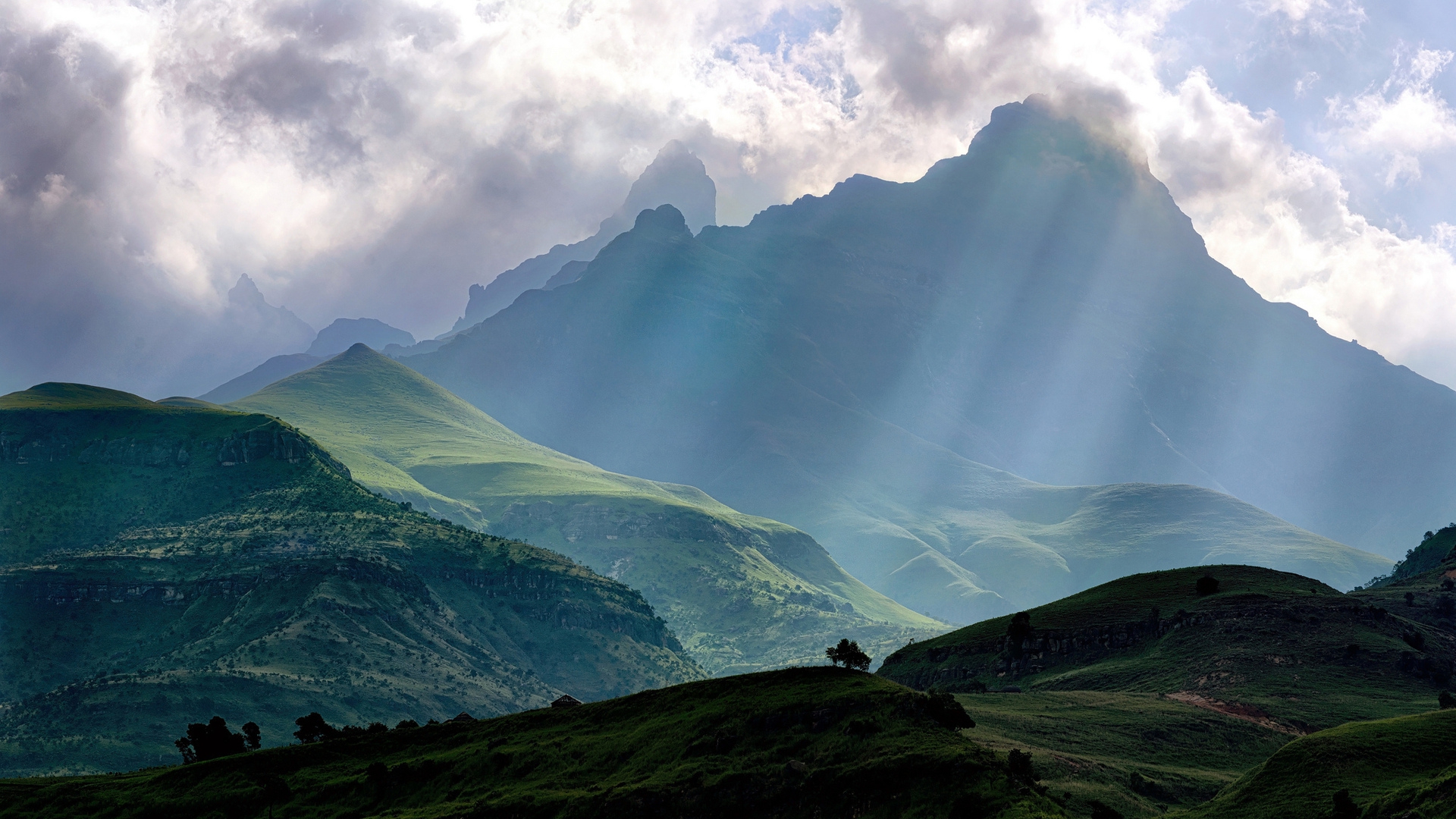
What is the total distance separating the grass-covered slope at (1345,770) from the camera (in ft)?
338

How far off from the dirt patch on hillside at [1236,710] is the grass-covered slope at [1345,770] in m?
34.5

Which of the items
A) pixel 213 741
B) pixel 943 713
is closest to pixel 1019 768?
pixel 943 713

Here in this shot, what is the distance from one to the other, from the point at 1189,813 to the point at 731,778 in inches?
1758

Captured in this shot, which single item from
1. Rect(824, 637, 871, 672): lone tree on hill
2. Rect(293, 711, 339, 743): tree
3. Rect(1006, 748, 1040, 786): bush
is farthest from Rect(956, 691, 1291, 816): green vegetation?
Rect(293, 711, 339, 743): tree

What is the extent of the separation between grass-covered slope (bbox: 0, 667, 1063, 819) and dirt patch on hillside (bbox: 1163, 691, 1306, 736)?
68.6 metres

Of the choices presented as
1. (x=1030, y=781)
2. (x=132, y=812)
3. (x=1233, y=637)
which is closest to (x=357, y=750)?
(x=132, y=812)

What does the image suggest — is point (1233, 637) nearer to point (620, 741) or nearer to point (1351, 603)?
point (1351, 603)

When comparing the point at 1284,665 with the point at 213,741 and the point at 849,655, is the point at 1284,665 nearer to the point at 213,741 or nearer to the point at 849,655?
the point at 849,655

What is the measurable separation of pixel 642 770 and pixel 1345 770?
66.1m

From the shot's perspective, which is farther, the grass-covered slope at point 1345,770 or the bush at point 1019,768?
the grass-covered slope at point 1345,770

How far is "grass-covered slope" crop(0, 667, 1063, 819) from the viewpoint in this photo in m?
98.1

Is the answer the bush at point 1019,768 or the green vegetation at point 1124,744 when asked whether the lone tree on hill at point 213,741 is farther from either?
the bush at point 1019,768

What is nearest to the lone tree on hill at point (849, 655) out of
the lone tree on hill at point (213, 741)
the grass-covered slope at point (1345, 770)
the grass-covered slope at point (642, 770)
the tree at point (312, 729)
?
the grass-covered slope at point (642, 770)

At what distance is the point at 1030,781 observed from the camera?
9588 cm
